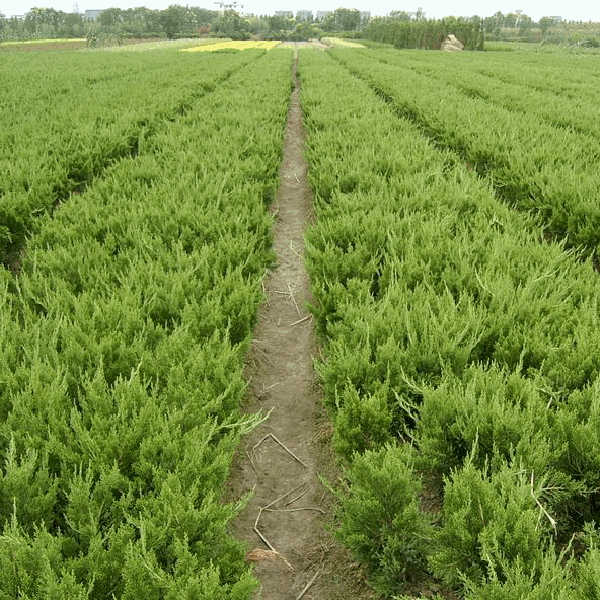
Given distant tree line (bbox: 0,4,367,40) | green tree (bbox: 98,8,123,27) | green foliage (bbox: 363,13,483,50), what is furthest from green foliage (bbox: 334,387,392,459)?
green tree (bbox: 98,8,123,27)

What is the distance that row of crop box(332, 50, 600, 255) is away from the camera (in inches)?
218

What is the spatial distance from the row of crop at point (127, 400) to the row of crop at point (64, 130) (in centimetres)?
106

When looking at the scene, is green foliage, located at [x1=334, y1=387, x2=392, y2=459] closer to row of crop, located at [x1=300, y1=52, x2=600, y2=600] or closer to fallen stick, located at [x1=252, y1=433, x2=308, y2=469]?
row of crop, located at [x1=300, y1=52, x2=600, y2=600]

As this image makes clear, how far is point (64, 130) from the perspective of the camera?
28.2 feet

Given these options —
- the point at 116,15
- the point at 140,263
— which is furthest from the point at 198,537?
the point at 116,15

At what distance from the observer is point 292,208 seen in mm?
7750

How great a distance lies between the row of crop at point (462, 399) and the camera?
1894mm

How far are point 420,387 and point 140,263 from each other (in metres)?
2.26

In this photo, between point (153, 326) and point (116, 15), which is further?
point (116, 15)

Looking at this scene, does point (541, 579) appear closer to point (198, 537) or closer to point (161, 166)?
point (198, 537)

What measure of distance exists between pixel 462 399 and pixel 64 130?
8.41 metres

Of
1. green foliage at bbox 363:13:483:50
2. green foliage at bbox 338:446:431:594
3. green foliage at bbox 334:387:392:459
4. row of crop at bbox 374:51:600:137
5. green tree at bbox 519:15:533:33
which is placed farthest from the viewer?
green tree at bbox 519:15:533:33

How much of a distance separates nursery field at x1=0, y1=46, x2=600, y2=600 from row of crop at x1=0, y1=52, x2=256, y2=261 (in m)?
0.09

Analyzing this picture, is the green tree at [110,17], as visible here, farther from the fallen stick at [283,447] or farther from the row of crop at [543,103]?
the fallen stick at [283,447]
